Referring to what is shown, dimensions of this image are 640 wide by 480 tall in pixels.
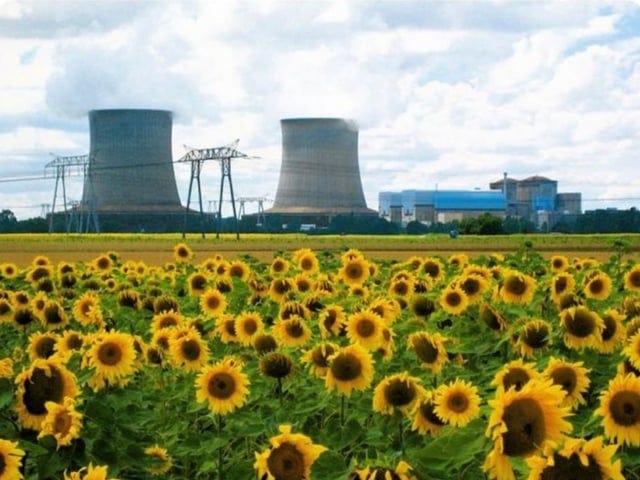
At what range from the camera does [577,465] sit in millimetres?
1407

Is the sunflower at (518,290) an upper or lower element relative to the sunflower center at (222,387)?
upper

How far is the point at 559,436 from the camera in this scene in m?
1.61

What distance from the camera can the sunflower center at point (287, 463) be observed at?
172 cm

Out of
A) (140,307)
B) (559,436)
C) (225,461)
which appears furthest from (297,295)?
(559,436)

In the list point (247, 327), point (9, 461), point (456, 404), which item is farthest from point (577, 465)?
point (247, 327)

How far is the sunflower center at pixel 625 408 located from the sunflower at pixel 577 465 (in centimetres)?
43

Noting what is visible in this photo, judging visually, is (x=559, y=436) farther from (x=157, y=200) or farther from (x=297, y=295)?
(x=157, y=200)

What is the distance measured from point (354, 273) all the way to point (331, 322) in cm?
153

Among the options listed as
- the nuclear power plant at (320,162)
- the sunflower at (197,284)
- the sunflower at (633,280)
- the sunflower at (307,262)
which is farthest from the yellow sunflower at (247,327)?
the nuclear power plant at (320,162)

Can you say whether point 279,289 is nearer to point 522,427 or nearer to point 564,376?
point 564,376

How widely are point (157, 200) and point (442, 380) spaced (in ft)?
162

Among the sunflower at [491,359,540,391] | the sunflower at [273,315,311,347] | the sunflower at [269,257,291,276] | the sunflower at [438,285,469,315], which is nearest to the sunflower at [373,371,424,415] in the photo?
the sunflower at [491,359,540,391]

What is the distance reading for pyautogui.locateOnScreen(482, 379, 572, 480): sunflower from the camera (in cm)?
157

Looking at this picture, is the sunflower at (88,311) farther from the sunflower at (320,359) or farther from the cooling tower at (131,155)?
the cooling tower at (131,155)
